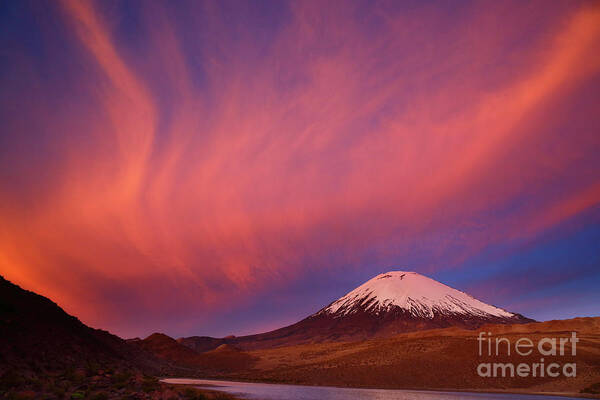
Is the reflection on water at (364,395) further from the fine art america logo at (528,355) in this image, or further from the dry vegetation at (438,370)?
the fine art america logo at (528,355)

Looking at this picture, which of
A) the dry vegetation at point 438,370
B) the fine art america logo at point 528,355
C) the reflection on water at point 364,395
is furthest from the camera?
the fine art america logo at point 528,355

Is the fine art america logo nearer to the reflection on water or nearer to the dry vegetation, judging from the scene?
the dry vegetation

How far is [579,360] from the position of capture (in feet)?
157

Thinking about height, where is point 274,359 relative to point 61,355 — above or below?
below

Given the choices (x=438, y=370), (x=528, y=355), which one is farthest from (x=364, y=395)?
(x=528, y=355)

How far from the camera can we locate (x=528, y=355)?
170ft

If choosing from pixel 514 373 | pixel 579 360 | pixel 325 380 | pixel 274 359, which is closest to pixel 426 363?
pixel 514 373

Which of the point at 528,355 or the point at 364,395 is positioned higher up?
the point at 528,355

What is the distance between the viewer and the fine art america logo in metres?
45.0

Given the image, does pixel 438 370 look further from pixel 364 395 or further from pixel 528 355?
pixel 364 395

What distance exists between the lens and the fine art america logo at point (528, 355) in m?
45.0

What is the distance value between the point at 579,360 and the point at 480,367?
39.5 ft

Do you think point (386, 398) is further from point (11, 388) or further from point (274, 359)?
point (274, 359)

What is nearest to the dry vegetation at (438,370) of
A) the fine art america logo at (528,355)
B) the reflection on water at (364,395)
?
the fine art america logo at (528,355)
